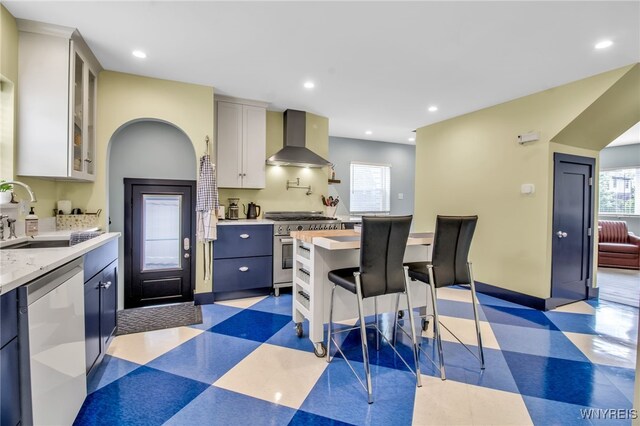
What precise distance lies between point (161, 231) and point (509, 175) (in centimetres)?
456

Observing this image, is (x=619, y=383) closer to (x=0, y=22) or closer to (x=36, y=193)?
(x=36, y=193)

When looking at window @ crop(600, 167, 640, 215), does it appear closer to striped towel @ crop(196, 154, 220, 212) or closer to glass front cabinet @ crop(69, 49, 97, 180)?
striped towel @ crop(196, 154, 220, 212)

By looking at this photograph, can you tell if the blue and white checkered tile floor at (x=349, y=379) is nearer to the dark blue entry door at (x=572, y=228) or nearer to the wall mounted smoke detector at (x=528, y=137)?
the dark blue entry door at (x=572, y=228)

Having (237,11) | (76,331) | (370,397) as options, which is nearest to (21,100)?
(237,11)

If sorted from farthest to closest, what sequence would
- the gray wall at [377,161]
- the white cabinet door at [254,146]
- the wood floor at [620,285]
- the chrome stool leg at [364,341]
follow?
the gray wall at [377,161] < the white cabinet door at [254,146] < the wood floor at [620,285] < the chrome stool leg at [364,341]

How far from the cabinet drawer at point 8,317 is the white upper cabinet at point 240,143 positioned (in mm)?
3015

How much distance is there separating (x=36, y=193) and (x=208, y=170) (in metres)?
1.51

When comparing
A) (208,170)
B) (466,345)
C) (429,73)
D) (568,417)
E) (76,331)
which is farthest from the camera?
(208,170)

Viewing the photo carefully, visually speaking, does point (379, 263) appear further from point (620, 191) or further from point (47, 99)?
point (620, 191)

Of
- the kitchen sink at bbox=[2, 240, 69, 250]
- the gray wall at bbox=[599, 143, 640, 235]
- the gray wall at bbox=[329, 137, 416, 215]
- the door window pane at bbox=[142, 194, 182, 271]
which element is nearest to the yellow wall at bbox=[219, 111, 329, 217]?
the door window pane at bbox=[142, 194, 182, 271]

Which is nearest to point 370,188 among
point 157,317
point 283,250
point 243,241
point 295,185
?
point 295,185

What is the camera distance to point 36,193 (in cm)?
264

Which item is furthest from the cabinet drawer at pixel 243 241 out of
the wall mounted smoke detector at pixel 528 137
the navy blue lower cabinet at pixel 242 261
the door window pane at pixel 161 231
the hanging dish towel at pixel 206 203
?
the wall mounted smoke detector at pixel 528 137

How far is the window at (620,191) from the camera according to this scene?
661cm
